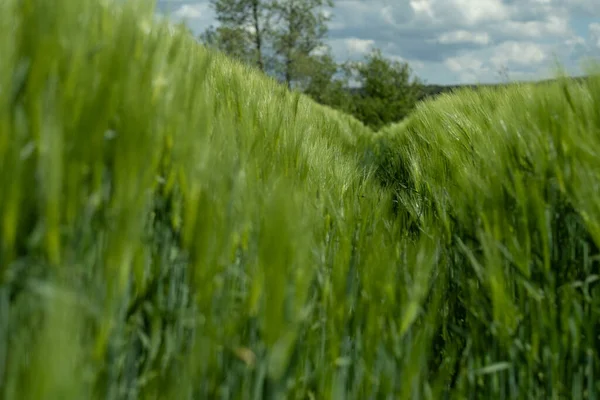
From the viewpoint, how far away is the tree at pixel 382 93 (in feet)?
96.0

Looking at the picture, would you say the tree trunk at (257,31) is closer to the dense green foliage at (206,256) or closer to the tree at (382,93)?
the tree at (382,93)

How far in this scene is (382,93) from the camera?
30.2 m

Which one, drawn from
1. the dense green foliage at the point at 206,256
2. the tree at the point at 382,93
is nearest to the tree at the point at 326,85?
the tree at the point at 382,93

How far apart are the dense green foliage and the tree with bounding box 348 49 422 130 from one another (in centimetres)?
2718

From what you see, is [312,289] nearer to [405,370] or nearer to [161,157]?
[405,370]

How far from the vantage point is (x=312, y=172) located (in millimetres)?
1880

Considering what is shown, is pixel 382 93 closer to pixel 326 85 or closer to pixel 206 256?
pixel 326 85

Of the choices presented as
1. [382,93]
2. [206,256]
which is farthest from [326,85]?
[206,256]

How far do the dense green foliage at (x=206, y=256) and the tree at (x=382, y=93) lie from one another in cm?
2718

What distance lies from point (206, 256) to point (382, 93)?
30299 mm

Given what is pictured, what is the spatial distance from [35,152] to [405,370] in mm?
662

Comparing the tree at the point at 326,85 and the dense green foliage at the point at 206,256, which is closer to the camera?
the dense green foliage at the point at 206,256

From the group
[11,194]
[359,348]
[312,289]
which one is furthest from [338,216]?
[11,194]

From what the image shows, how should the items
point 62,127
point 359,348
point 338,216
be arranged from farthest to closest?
1. point 338,216
2. point 359,348
3. point 62,127
